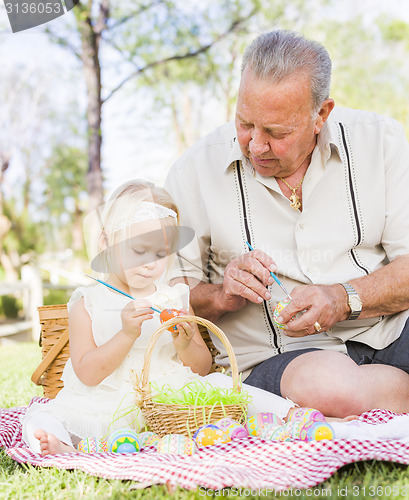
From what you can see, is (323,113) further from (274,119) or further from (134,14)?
(134,14)

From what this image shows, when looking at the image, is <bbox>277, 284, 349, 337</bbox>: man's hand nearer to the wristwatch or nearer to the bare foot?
the wristwatch

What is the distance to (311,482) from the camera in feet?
5.15

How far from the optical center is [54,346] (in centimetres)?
277

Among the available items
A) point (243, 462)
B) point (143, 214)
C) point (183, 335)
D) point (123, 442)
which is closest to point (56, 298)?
point (143, 214)

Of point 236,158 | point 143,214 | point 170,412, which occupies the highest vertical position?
point 236,158

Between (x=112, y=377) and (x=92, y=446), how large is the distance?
32cm

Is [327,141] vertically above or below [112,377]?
above

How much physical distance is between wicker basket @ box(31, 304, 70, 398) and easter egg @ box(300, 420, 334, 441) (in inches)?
51.2

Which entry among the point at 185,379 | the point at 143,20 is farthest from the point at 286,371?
the point at 143,20

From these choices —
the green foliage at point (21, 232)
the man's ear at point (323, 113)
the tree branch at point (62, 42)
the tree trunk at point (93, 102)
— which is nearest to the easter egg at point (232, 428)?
the man's ear at point (323, 113)

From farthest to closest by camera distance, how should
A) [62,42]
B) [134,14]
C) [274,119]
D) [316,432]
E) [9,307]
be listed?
[9,307]
[134,14]
[62,42]
[274,119]
[316,432]

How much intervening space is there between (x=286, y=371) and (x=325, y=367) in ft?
0.59

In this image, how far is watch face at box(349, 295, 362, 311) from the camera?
7.77 feet

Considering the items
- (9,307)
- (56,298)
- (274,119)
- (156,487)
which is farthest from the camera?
(9,307)
